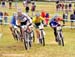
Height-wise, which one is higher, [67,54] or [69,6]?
[67,54]

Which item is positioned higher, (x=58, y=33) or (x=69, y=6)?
(x=58, y=33)

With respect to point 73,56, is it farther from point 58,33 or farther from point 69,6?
point 69,6

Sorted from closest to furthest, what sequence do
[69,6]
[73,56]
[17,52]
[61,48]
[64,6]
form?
[73,56] < [17,52] < [61,48] < [69,6] < [64,6]

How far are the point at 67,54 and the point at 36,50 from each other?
64.6 inches

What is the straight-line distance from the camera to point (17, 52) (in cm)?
1447

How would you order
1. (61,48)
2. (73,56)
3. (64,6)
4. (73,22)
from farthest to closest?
(64,6)
(73,22)
(61,48)
(73,56)

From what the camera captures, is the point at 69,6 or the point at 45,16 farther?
the point at 69,6

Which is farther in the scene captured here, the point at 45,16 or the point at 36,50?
the point at 45,16

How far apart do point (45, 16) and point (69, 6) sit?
41.4ft

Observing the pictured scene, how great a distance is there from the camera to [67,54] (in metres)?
14.0

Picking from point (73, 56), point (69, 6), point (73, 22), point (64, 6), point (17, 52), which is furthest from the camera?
point (64, 6)

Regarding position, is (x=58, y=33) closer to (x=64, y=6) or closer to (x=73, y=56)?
(x=73, y=56)

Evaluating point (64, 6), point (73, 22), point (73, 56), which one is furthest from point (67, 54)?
point (64, 6)

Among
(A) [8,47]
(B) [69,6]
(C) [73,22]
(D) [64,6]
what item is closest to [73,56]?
(A) [8,47]
